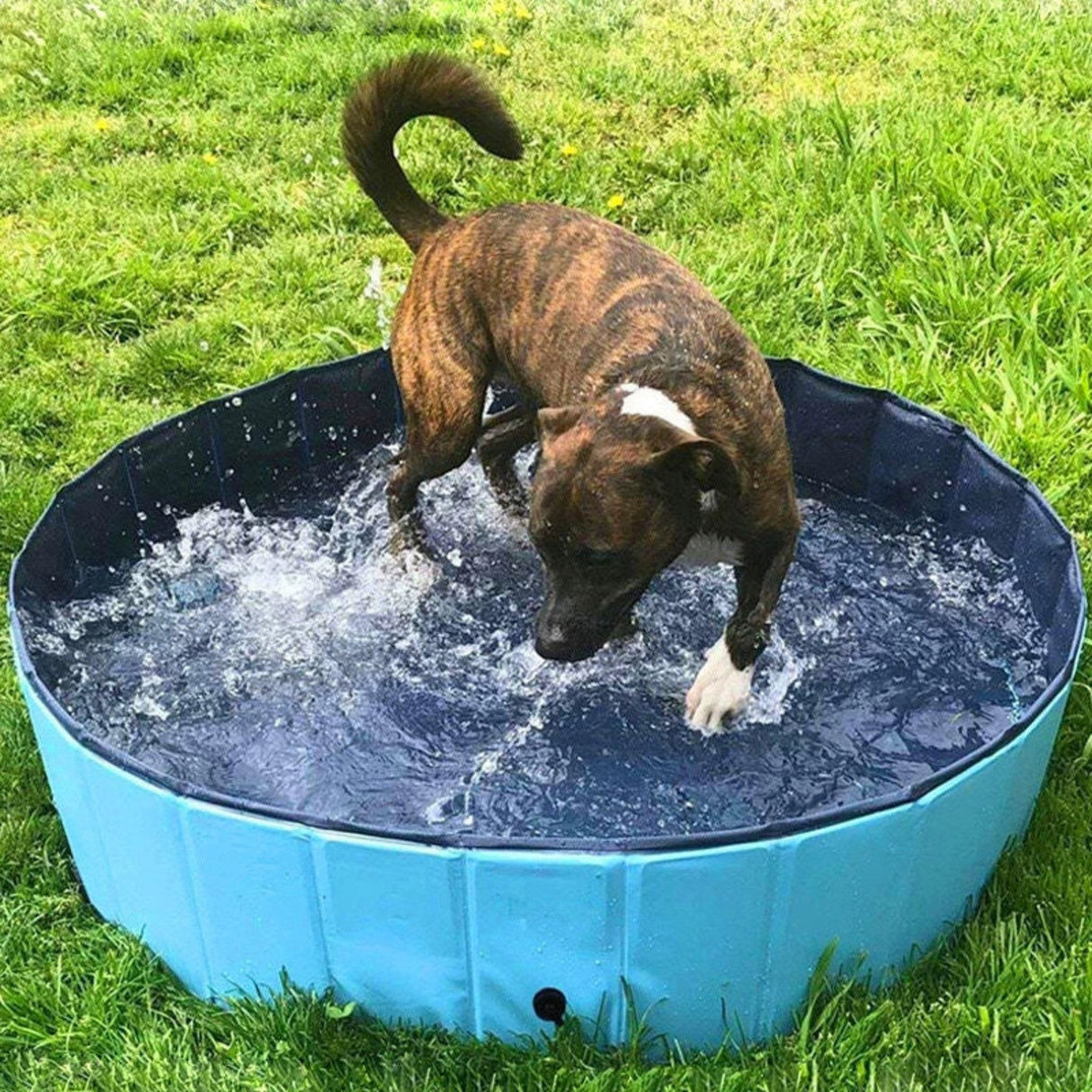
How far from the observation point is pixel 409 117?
4.12 meters

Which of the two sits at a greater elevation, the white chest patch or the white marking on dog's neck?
the white marking on dog's neck

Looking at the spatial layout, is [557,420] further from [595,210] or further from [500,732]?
[595,210]

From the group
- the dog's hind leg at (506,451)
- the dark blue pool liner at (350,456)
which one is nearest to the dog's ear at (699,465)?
the dark blue pool liner at (350,456)

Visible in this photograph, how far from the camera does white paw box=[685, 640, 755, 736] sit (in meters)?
3.73

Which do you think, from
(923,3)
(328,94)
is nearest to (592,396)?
(328,94)

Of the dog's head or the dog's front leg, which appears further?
the dog's front leg

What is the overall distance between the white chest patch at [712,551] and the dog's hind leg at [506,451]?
1.21 meters

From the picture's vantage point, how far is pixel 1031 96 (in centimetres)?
653

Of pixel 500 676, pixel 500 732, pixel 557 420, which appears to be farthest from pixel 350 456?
pixel 557 420

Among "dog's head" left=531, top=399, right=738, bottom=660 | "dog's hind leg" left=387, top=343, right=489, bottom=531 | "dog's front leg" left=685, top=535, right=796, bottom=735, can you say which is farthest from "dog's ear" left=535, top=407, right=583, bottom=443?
"dog's hind leg" left=387, top=343, right=489, bottom=531

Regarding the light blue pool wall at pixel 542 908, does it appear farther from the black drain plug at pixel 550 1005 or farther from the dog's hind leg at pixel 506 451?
the dog's hind leg at pixel 506 451

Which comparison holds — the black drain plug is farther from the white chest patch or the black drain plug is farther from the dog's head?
the white chest patch

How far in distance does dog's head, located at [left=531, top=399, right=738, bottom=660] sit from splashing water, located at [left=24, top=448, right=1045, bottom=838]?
24.0 inches

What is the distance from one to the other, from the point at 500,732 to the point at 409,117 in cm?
179
